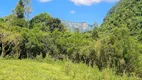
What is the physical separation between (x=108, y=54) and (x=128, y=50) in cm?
155

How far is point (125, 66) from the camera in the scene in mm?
21047

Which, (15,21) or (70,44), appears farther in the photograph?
(15,21)

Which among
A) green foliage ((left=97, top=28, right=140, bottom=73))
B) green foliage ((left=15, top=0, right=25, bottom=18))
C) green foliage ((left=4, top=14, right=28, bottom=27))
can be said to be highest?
green foliage ((left=15, top=0, right=25, bottom=18))

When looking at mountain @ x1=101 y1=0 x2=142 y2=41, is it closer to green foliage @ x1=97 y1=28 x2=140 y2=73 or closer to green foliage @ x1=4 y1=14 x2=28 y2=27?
green foliage @ x1=4 y1=14 x2=28 y2=27

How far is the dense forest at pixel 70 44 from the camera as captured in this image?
21.1 meters

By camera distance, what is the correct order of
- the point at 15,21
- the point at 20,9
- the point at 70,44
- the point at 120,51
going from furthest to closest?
the point at 20,9
the point at 15,21
the point at 70,44
the point at 120,51

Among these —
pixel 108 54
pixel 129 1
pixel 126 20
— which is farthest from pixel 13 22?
pixel 129 1

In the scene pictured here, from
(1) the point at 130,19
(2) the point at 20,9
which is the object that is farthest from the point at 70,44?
(1) the point at 130,19

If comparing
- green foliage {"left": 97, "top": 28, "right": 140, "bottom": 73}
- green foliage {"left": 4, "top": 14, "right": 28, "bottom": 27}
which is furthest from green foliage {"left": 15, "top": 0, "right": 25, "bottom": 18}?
green foliage {"left": 97, "top": 28, "right": 140, "bottom": 73}

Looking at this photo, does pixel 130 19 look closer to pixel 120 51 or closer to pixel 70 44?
pixel 70 44

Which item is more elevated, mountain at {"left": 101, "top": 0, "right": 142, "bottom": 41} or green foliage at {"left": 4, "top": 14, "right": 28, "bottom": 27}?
mountain at {"left": 101, "top": 0, "right": 142, "bottom": 41}

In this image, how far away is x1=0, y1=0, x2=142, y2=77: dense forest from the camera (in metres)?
21.1

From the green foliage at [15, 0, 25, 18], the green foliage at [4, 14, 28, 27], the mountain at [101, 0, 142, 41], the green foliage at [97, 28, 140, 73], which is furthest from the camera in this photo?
the mountain at [101, 0, 142, 41]

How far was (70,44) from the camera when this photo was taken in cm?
3016
